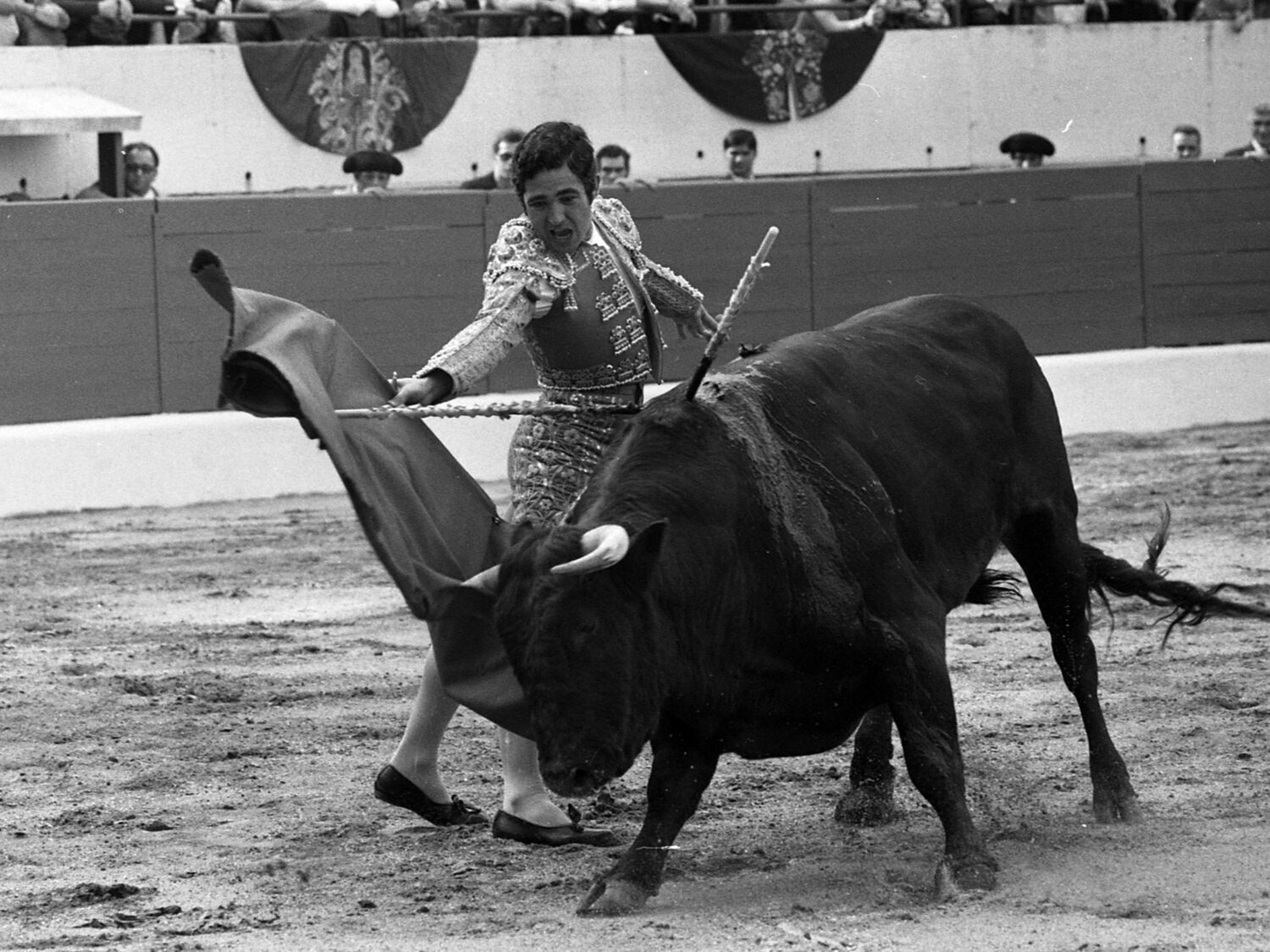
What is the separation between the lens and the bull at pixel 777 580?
9.95 feet

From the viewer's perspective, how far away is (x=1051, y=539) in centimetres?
398

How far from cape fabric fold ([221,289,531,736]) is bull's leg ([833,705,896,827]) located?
0.68m

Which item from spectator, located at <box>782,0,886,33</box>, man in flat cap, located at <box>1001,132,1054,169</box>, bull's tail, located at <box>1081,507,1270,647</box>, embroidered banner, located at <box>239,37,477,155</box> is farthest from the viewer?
spectator, located at <box>782,0,886,33</box>

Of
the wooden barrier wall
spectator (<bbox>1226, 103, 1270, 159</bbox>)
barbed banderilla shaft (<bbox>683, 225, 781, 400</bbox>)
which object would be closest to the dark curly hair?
barbed banderilla shaft (<bbox>683, 225, 781, 400</bbox>)

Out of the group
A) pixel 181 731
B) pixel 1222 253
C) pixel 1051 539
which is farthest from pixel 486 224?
pixel 1051 539

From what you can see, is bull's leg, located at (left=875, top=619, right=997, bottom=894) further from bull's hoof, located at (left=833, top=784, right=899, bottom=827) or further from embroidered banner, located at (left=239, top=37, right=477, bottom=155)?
embroidered banner, located at (left=239, top=37, right=477, bottom=155)

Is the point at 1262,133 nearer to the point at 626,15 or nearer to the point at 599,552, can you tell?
the point at 626,15

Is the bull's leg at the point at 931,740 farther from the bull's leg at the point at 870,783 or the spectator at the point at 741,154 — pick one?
the spectator at the point at 741,154

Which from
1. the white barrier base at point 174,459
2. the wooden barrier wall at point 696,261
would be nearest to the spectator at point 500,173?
the wooden barrier wall at point 696,261

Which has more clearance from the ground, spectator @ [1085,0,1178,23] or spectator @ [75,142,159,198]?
spectator @ [1085,0,1178,23]

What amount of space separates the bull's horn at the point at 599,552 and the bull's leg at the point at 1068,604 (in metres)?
1.20

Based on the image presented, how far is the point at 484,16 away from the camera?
1202 centimetres

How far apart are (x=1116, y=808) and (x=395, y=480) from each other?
1433 millimetres

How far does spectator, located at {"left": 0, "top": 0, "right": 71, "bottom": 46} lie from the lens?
34.2 feet
